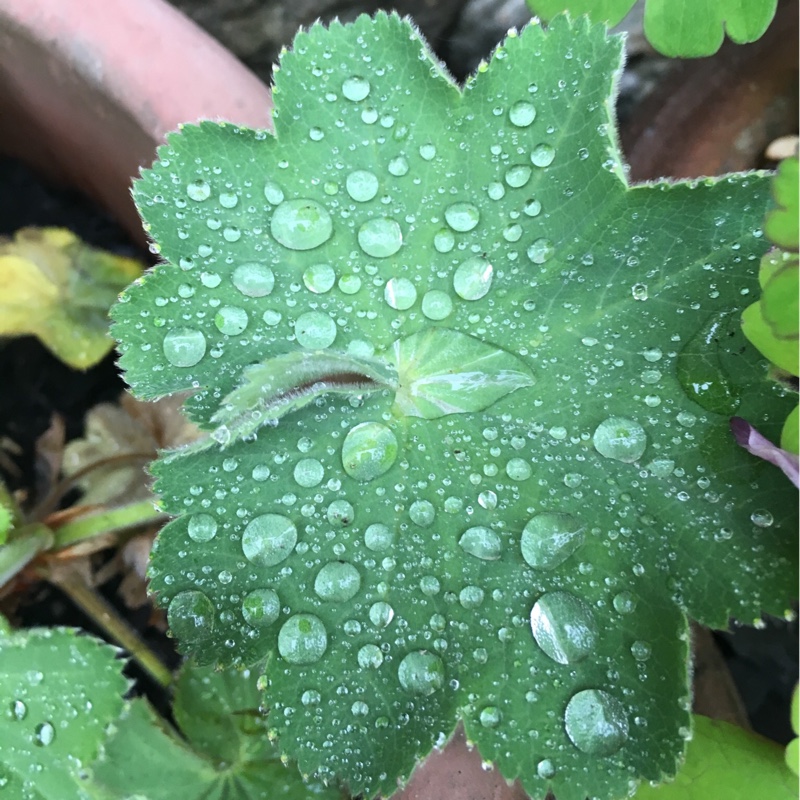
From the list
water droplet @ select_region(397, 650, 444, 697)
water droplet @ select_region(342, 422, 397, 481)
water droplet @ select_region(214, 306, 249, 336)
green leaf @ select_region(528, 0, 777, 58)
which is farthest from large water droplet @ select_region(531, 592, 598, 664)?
green leaf @ select_region(528, 0, 777, 58)

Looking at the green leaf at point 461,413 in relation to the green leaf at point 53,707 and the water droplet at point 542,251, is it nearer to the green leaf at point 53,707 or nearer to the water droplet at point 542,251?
the water droplet at point 542,251

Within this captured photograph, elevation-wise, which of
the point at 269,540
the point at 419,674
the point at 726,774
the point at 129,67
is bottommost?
the point at 726,774

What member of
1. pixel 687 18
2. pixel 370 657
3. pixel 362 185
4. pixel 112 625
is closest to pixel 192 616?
pixel 370 657

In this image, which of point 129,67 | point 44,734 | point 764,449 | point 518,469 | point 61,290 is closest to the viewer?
point 764,449

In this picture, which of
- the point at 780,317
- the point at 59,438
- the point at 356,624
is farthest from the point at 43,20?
the point at 780,317

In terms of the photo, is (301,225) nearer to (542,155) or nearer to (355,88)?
(355,88)

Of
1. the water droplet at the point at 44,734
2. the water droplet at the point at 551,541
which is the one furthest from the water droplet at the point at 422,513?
the water droplet at the point at 44,734

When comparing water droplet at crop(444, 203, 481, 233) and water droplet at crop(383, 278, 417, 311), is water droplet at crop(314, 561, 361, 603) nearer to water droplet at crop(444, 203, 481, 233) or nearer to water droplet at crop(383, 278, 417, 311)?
water droplet at crop(383, 278, 417, 311)
